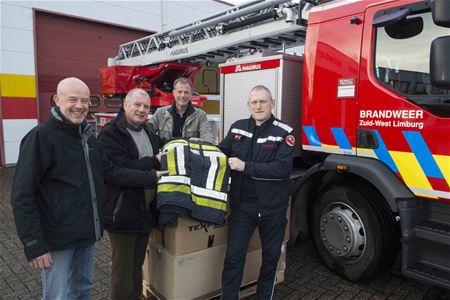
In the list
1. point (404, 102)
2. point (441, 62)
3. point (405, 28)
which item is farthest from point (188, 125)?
point (441, 62)

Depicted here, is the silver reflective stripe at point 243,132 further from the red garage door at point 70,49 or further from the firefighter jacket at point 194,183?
the red garage door at point 70,49

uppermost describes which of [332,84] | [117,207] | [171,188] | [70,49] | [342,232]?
[70,49]

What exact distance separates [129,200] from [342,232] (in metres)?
1.87

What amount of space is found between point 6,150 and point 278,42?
6850mm

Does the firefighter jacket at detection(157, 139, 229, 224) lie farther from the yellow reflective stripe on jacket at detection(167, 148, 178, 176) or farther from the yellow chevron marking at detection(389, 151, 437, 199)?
the yellow chevron marking at detection(389, 151, 437, 199)

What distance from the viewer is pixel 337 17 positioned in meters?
3.05

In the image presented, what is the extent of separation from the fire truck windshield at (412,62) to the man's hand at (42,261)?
2.52 m

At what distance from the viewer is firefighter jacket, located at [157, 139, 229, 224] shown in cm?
231

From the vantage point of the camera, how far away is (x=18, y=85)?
8156mm

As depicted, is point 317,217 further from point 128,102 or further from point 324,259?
point 128,102

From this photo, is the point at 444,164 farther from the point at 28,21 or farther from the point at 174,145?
the point at 28,21

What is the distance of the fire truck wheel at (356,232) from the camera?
2926mm

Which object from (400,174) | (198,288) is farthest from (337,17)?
(198,288)

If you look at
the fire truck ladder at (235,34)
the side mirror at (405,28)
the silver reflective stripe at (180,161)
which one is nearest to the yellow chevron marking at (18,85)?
the fire truck ladder at (235,34)
